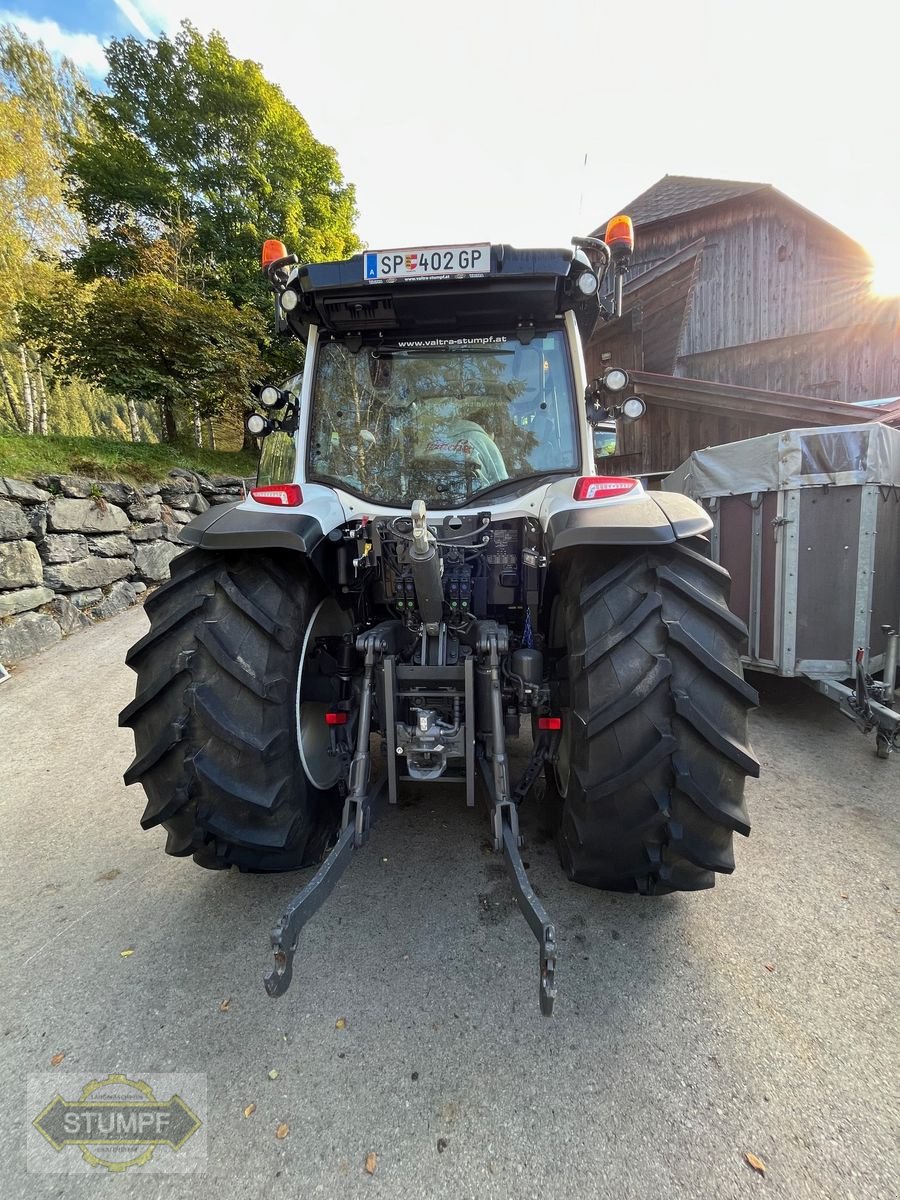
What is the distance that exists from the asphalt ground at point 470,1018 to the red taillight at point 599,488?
59.8 inches

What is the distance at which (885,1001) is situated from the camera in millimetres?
1666

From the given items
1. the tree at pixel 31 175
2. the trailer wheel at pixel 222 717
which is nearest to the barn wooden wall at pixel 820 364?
the trailer wheel at pixel 222 717

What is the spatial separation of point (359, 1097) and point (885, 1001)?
1585 mm

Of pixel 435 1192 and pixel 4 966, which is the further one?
pixel 4 966

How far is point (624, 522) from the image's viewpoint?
173 cm

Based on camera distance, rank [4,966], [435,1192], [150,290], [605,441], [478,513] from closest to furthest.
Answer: [435,1192] < [4,966] < [478,513] < [605,441] < [150,290]

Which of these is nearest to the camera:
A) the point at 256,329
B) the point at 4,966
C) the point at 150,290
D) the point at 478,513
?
the point at 4,966

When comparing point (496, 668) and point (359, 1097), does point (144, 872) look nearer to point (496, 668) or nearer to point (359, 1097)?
point (359, 1097)

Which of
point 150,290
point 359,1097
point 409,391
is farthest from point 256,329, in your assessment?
point 359,1097

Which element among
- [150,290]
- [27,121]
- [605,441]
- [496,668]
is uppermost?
[27,121]

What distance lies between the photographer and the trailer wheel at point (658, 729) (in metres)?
1.63

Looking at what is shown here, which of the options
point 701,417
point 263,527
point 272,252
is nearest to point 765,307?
point 701,417

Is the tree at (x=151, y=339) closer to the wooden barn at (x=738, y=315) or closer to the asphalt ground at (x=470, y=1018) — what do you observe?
the wooden barn at (x=738, y=315)

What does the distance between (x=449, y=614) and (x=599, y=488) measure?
29.7 inches
